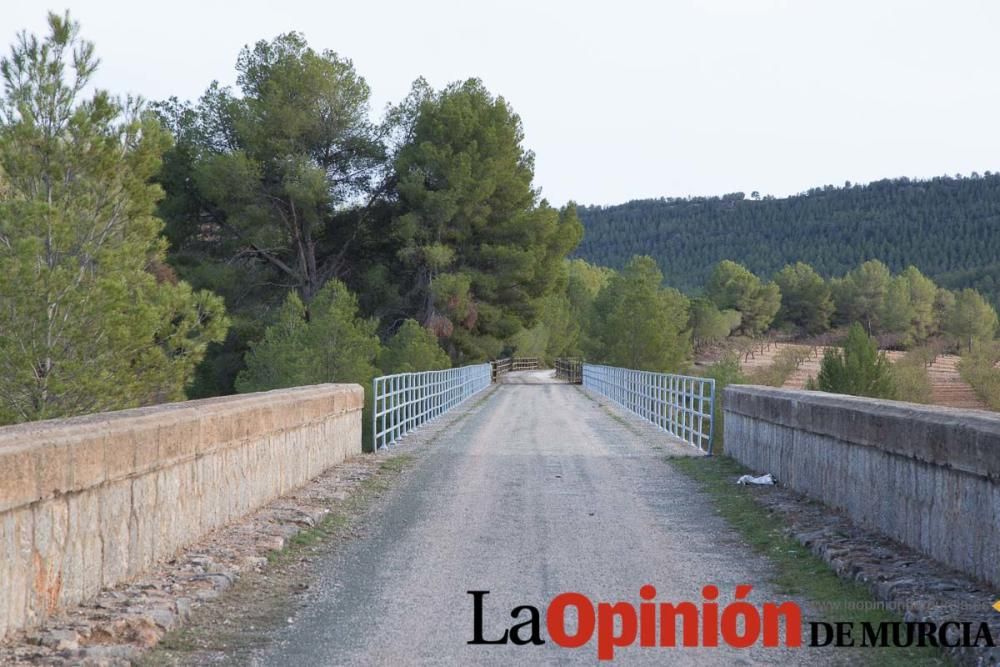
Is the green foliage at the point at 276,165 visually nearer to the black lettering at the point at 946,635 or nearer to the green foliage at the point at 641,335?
the green foliage at the point at 641,335

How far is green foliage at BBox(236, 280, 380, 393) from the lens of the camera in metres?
31.5

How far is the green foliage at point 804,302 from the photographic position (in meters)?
142

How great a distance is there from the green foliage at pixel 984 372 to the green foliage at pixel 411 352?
44789mm

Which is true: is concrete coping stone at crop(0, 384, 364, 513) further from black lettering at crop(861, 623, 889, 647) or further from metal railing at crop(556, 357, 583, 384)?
metal railing at crop(556, 357, 583, 384)

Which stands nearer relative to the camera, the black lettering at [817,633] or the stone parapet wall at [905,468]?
the black lettering at [817,633]

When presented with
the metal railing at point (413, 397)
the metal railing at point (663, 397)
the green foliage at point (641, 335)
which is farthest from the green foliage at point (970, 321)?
the metal railing at point (413, 397)

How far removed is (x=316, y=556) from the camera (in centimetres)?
728

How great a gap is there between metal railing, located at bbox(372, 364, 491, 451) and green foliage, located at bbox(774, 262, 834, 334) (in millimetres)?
105323

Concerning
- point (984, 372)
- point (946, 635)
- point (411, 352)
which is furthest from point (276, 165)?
point (984, 372)

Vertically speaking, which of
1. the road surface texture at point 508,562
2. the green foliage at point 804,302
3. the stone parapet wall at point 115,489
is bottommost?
the road surface texture at point 508,562

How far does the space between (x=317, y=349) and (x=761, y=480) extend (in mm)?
22998

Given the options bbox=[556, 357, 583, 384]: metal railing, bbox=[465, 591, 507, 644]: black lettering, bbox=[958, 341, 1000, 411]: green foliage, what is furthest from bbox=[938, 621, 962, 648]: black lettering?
bbox=[958, 341, 1000, 411]: green foliage

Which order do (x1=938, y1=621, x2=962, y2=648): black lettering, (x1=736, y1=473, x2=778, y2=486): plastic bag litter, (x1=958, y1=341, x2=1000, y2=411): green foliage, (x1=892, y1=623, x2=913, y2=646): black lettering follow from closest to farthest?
(x1=938, y1=621, x2=962, y2=648): black lettering, (x1=892, y1=623, x2=913, y2=646): black lettering, (x1=736, y1=473, x2=778, y2=486): plastic bag litter, (x1=958, y1=341, x2=1000, y2=411): green foliage

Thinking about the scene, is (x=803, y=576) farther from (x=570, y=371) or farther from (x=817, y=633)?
(x=570, y=371)
